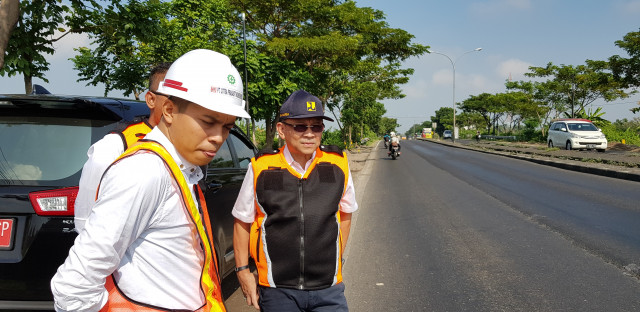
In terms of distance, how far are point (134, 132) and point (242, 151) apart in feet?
7.30

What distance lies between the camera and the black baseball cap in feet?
7.33

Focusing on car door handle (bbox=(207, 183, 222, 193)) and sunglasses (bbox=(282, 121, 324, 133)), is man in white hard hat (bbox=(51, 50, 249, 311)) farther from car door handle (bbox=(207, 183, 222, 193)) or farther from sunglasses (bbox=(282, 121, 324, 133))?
car door handle (bbox=(207, 183, 222, 193))

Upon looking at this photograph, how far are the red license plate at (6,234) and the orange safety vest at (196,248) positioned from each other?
1.61 m

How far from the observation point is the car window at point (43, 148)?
8.39ft

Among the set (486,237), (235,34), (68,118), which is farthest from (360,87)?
(68,118)

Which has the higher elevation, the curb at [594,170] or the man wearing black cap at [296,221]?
the man wearing black cap at [296,221]

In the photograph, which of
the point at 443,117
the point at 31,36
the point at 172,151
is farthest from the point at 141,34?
the point at 443,117

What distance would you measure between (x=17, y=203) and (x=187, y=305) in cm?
171

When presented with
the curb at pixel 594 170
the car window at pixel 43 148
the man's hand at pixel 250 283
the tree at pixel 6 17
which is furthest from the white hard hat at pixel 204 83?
the curb at pixel 594 170

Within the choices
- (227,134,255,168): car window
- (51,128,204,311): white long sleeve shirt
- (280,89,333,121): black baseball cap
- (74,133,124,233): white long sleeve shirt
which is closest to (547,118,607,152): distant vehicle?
(227,134,255,168): car window

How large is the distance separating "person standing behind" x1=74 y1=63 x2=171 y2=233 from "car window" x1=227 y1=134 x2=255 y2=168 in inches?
64.0

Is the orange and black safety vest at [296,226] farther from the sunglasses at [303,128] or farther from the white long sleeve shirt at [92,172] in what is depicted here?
the white long sleeve shirt at [92,172]

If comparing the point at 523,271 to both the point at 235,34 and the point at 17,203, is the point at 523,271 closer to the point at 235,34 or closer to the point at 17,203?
the point at 17,203

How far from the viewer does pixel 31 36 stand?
6.71 metres
